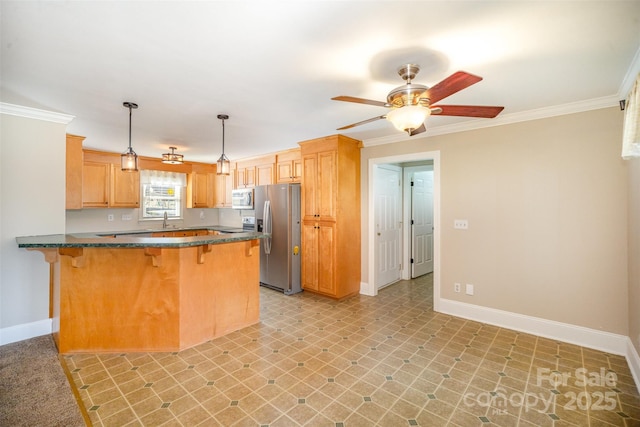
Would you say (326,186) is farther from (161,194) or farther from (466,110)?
(161,194)

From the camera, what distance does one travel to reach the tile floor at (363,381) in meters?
1.91

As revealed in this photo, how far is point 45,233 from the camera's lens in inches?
126

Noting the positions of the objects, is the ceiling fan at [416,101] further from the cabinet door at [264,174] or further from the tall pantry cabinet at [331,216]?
the cabinet door at [264,174]

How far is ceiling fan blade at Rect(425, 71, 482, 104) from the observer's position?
1595 millimetres

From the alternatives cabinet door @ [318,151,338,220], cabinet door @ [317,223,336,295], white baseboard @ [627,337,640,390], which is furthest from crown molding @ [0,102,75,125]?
white baseboard @ [627,337,640,390]

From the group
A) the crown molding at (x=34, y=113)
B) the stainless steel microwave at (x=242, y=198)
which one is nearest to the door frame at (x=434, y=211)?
the stainless steel microwave at (x=242, y=198)

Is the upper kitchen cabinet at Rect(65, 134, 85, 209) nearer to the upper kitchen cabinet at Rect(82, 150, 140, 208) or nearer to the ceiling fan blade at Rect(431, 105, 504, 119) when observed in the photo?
the upper kitchen cabinet at Rect(82, 150, 140, 208)

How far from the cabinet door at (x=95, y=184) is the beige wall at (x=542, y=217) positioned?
554 cm

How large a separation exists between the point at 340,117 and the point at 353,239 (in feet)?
6.41

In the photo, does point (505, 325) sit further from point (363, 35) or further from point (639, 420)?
point (363, 35)

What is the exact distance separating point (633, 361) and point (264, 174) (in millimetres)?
5334

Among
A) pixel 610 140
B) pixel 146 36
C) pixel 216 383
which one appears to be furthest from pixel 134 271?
pixel 610 140

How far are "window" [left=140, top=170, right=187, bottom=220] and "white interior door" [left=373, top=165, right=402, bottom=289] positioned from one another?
14.6ft

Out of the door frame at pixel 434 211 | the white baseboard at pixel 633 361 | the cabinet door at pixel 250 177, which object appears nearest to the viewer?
the white baseboard at pixel 633 361
